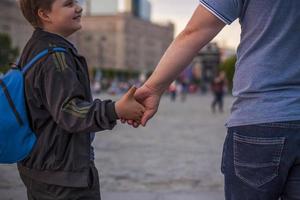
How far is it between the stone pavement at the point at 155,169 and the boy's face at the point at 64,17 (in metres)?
3.11

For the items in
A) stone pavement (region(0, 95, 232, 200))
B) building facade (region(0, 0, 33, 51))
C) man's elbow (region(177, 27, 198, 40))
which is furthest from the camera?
building facade (region(0, 0, 33, 51))

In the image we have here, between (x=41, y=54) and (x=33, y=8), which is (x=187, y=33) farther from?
(x=33, y=8)

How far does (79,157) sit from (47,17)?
23.5 inches

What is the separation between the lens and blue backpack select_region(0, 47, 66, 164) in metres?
2.06

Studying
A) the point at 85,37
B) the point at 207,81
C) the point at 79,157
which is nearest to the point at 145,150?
the point at 79,157

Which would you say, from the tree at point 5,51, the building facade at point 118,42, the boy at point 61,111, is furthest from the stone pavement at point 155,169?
the building facade at point 118,42

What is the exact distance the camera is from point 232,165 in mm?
1864

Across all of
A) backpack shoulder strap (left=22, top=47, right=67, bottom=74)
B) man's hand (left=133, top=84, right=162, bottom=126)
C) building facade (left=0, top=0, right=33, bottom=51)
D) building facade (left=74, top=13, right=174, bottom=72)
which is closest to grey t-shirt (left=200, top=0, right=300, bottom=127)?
man's hand (left=133, top=84, right=162, bottom=126)

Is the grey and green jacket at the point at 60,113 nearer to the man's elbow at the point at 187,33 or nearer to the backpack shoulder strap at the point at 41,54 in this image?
the backpack shoulder strap at the point at 41,54

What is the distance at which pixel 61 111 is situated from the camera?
1.99 meters

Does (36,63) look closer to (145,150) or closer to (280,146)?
(280,146)

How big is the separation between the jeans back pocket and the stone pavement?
10.9 ft

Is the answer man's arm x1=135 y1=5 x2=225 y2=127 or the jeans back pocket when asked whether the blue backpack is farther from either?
the jeans back pocket

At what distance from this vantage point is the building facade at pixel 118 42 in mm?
124812
